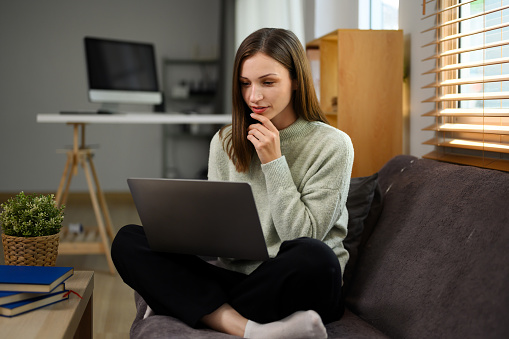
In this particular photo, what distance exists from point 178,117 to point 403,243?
2.21 meters

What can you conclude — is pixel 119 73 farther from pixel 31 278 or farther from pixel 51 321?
pixel 51 321

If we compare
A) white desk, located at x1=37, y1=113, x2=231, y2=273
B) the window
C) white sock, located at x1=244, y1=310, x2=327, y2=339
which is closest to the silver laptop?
white sock, located at x1=244, y1=310, x2=327, y2=339

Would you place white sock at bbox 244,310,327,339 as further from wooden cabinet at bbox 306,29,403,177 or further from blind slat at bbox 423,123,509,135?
wooden cabinet at bbox 306,29,403,177

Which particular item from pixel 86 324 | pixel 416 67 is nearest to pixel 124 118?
pixel 416 67

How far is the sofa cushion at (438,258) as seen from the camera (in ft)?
4.19

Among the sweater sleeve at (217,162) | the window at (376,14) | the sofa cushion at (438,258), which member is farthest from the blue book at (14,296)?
the window at (376,14)

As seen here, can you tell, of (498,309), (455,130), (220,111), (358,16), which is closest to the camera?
(498,309)

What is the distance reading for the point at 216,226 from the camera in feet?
4.69

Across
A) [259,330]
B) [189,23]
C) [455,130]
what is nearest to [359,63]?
[455,130]

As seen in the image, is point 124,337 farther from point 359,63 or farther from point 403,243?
point 359,63

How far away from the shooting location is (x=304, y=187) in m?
1.66

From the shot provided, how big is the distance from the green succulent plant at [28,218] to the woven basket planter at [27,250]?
17 millimetres

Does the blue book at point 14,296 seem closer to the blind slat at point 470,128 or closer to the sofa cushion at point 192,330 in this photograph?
the sofa cushion at point 192,330

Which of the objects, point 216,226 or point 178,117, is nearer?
→ point 216,226
